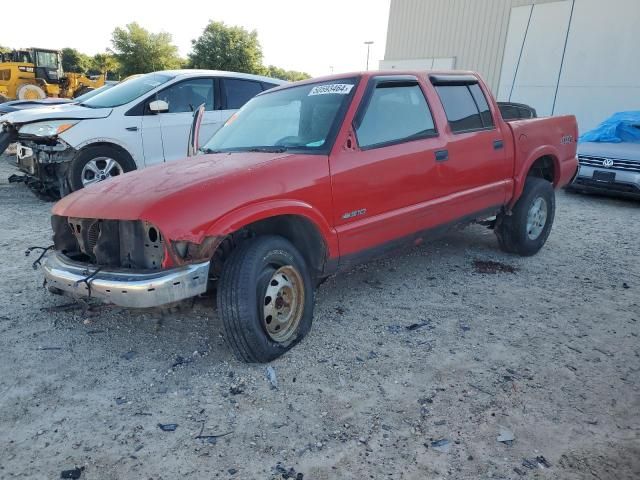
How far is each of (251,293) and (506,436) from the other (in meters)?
1.50

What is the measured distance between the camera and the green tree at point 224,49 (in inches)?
1563

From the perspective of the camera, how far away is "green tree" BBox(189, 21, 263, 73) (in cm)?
3969

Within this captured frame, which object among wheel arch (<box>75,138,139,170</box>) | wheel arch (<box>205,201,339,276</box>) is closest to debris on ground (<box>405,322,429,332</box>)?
wheel arch (<box>205,201,339,276</box>)

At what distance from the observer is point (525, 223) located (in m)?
5.00

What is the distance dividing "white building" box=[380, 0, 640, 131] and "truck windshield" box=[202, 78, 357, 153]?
38.0 ft

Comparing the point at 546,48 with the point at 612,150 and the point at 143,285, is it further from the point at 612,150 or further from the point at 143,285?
the point at 143,285

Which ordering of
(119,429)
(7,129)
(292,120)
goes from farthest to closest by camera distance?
(7,129), (292,120), (119,429)

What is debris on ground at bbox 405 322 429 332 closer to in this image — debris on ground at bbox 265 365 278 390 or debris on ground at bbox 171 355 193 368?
debris on ground at bbox 265 365 278 390

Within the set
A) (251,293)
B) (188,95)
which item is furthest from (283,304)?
(188,95)

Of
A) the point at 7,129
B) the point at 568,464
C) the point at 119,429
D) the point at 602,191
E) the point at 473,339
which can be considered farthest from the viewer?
the point at 602,191

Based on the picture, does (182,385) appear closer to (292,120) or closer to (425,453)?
(425,453)

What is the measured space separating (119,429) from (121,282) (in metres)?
0.76

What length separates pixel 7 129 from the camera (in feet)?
22.4

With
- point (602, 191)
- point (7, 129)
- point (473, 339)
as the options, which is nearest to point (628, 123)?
point (602, 191)
